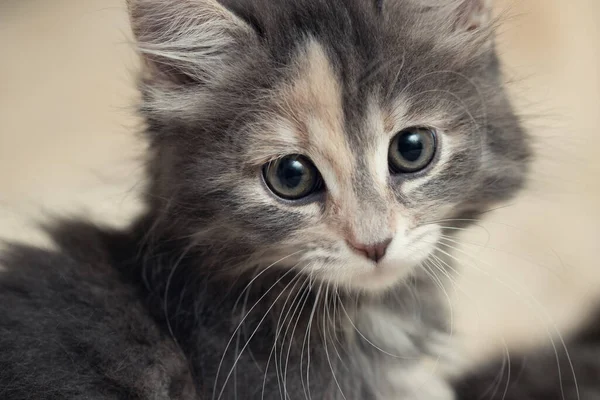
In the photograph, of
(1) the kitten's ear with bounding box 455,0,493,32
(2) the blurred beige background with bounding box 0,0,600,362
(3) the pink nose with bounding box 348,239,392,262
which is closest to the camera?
(3) the pink nose with bounding box 348,239,392,262

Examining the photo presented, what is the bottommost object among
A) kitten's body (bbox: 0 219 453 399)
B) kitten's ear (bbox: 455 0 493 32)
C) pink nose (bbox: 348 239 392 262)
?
kitten's body (bbox: 0 219 453 399)

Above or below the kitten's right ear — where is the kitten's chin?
below

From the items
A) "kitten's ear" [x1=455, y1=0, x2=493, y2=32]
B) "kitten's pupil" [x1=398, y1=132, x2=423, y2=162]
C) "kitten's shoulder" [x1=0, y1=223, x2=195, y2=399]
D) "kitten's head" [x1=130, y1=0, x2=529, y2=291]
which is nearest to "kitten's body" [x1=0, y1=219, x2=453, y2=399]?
"kitten's shoulder" [x1=0, y1=223, x2=195, y2=399]

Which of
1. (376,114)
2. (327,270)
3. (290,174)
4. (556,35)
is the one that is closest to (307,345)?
(327,270)

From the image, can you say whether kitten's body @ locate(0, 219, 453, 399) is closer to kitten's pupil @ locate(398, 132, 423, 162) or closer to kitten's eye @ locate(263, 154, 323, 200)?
kitten's eye @ locate(263, 154, 323, 200)

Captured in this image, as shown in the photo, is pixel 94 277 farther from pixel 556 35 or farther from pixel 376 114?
pixel 556 35

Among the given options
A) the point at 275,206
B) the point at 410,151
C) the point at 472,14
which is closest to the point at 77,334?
the point at 275,206

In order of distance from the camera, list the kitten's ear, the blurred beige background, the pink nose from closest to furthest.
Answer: the pink nose → the kitten's ear → the blurred beige background
